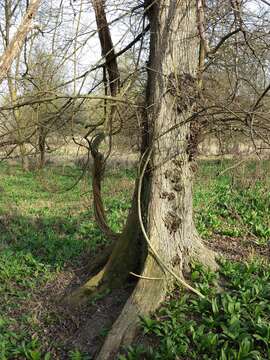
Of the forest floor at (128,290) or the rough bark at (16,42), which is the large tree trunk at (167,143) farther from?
the rough bark at (16,42)

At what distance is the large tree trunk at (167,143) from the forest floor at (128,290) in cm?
30

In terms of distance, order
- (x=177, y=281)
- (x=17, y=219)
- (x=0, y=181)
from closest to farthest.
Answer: (x=177, y=281)
(x=17, y=219)
(x=0, y=181)

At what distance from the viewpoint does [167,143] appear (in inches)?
169

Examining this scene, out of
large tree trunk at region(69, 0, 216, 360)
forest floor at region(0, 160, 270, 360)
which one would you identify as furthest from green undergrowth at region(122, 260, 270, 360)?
large tree trunk at region(69, 0, 216, 360)

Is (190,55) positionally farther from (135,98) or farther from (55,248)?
(55,248)

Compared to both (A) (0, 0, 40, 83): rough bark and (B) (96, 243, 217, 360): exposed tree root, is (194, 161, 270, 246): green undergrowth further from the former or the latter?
(A) (0, 0, 40, 83): rough bark

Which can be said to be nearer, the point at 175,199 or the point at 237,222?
the point at 175,199

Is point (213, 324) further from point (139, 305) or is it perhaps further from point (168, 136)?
point (168, 136)

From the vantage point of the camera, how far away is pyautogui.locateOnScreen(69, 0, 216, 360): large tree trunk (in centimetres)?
419

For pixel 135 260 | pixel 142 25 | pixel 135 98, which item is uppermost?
pixel 142 25

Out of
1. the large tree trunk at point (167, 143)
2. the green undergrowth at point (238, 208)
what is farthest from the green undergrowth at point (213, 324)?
the green undergrowth at point (238, 208)

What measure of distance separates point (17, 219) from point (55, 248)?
2649mm

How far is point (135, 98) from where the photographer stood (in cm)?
538

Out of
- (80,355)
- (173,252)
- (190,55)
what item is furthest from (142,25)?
(80,355)
